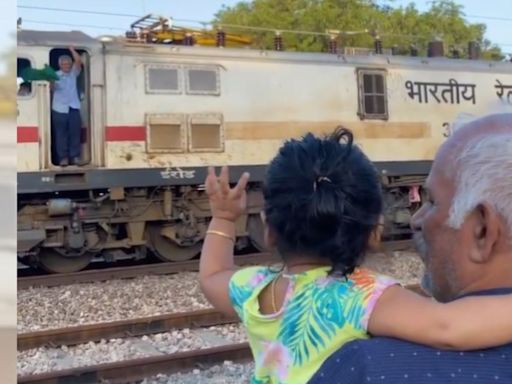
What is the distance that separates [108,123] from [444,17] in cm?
3393

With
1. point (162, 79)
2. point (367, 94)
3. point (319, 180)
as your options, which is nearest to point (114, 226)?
point (162, 79)

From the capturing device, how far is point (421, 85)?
13797 mm

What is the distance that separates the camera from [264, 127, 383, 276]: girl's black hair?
1801 mm

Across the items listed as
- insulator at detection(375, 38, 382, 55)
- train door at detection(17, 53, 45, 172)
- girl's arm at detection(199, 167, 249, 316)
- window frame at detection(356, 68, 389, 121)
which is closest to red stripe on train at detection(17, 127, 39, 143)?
train door at detection(17, 53, 45, 172)

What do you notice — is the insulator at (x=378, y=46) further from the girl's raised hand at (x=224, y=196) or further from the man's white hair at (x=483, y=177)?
the man's white hair at (x=483, y=177)

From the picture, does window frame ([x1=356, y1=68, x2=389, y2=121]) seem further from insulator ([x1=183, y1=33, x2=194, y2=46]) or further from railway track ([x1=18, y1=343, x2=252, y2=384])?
railway track ([x1=18, y1=343, x2=252, y2=384])

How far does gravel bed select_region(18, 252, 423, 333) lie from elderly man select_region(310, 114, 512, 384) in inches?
236

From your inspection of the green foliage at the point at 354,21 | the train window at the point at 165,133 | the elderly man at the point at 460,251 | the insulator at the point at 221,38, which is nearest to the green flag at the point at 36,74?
the train window at the point at 165,133

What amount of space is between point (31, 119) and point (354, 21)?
28307 millimetres

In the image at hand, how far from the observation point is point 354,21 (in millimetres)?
37531

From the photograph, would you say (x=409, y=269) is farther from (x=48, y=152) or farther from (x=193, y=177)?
(x=48, y=152)

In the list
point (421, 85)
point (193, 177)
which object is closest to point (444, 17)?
point (421, 85)

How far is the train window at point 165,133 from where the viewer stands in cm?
1159

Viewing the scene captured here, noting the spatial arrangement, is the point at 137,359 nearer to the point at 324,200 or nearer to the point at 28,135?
the point at 324,200
